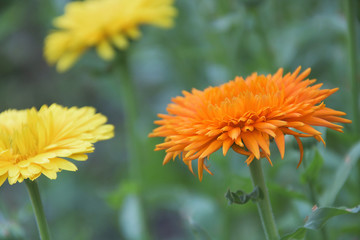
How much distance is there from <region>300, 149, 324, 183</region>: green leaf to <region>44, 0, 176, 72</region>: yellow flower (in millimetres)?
816

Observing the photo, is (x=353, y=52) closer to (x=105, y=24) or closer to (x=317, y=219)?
(x=317, y=219)

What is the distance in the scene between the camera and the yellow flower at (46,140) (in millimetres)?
Result: 778

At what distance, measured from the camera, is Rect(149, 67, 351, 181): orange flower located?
0.71 m

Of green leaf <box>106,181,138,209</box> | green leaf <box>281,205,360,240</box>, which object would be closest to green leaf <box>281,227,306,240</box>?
green leaf <box>281,205,360,240</box>

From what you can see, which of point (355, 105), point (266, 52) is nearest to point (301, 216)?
point (355, 105)

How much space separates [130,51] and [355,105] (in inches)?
32.7

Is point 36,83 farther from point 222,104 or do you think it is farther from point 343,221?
point 222,104

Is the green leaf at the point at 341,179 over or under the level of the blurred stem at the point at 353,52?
under

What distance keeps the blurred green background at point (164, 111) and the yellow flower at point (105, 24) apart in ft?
0.40

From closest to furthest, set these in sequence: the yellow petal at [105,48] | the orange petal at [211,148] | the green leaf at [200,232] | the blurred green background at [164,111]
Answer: the orange petal at [211,148] < the green leaf at [200,232] < the blurred green background at [164,111] < the yellow petal at [105,48]

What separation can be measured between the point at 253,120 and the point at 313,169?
1.06ft

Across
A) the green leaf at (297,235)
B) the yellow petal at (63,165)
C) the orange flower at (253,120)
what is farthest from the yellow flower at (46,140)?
the green leaf at (297,235)

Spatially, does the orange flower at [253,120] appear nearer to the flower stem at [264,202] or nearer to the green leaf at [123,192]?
the flower stem at [264,202]

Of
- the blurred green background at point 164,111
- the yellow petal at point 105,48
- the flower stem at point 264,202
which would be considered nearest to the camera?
the flower stem at point 264,202
